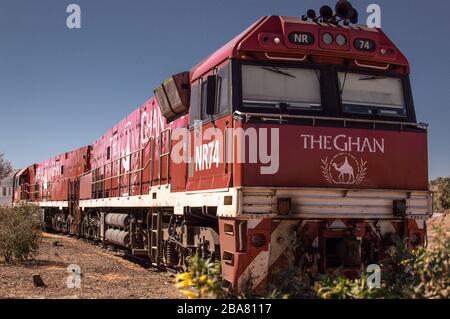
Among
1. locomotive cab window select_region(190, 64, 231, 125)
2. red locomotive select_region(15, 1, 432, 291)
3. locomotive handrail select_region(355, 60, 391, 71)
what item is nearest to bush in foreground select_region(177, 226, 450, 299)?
red locomotive select_region(15, 1, 432, 291)

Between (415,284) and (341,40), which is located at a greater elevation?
(341,40)

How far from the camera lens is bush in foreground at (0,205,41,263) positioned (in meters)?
13.2

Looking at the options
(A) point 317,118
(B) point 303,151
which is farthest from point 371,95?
(B) point 303,151

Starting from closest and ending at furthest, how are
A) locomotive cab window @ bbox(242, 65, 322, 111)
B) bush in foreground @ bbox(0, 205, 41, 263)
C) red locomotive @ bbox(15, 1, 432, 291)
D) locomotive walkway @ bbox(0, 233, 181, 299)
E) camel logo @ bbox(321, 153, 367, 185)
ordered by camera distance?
red locomotive @ bbox(15, 1, 432, 291) < camel logo @ bbox(321, 153, 367, 185) < locomotive cab window @ bbox(242, 65, 322, 111) < locomotive walkway @ bbox(0, 233, 181, 299) < bush in foreground @ bbox(0, 205, 41, 263)

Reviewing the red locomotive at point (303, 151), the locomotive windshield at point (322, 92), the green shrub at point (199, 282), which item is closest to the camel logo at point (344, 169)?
the red locomotive at point (303, 151)

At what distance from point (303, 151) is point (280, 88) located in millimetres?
1001

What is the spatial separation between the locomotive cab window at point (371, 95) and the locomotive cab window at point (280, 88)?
1.53 ft

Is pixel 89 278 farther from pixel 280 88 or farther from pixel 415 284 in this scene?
pixel 415 284

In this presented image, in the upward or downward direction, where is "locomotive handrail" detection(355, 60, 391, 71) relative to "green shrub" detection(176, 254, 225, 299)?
upward

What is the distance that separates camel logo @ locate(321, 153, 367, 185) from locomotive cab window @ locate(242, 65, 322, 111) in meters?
0.81

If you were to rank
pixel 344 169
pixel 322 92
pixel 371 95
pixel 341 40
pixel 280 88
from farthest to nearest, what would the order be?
pixel 371 95
pixel 341 40
pixel 322 92
pixel 280 88
pixel 344 169

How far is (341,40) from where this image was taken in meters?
7.91

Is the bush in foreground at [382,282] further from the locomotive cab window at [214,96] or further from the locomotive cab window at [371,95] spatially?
the locomotive cab window at [214,96]

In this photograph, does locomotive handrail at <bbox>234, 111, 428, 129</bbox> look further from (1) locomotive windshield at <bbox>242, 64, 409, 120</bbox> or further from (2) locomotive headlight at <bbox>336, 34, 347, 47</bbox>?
(2) locomotive headlight at <bbox>336, 34, 347, 47</bbox>
